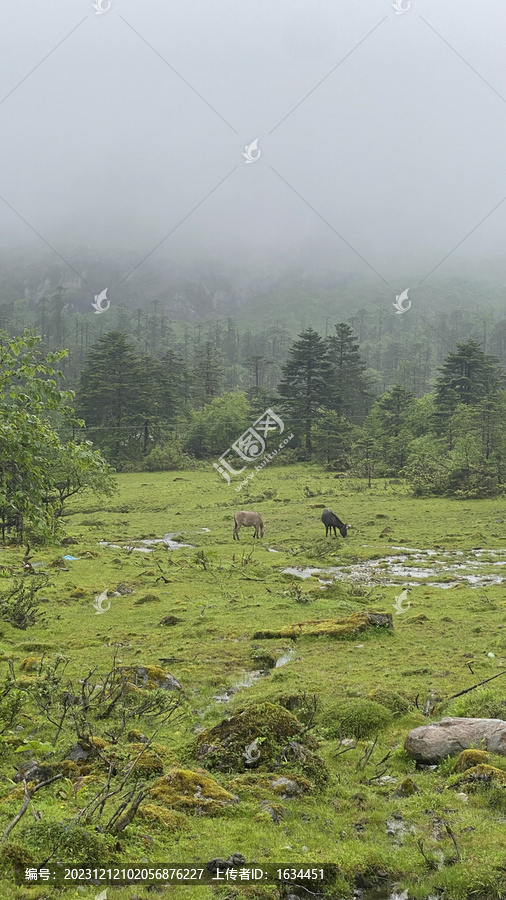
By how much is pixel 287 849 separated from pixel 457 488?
39.6 metres

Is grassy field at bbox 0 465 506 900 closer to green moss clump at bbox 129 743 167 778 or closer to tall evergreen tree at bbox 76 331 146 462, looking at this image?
green moss clump at bbox 129 743 167 778

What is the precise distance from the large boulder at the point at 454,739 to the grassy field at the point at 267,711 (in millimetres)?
230

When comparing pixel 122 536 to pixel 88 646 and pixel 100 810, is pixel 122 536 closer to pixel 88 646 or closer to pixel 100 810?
pixel 88 646

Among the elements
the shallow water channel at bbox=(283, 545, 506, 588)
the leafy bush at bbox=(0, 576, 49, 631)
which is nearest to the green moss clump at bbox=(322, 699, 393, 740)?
the leafy bush at bbox=(0, 576, 49, 631)

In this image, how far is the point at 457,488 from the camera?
42625 millimetres

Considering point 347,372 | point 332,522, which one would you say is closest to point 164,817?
point 332,522

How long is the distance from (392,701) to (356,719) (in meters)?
0.77

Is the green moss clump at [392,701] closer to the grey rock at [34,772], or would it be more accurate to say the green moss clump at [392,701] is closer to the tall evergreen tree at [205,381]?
the grey rock at [34,772]

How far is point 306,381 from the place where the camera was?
7219cm

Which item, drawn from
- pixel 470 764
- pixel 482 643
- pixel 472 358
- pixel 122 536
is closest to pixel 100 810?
pixel 470 764

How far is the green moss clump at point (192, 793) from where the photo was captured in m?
6.25

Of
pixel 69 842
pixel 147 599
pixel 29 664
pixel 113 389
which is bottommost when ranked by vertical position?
pixel 147 599

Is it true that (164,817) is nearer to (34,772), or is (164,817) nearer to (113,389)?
(34,772)

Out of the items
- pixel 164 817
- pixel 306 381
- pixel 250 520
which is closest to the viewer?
pixel 164 817
